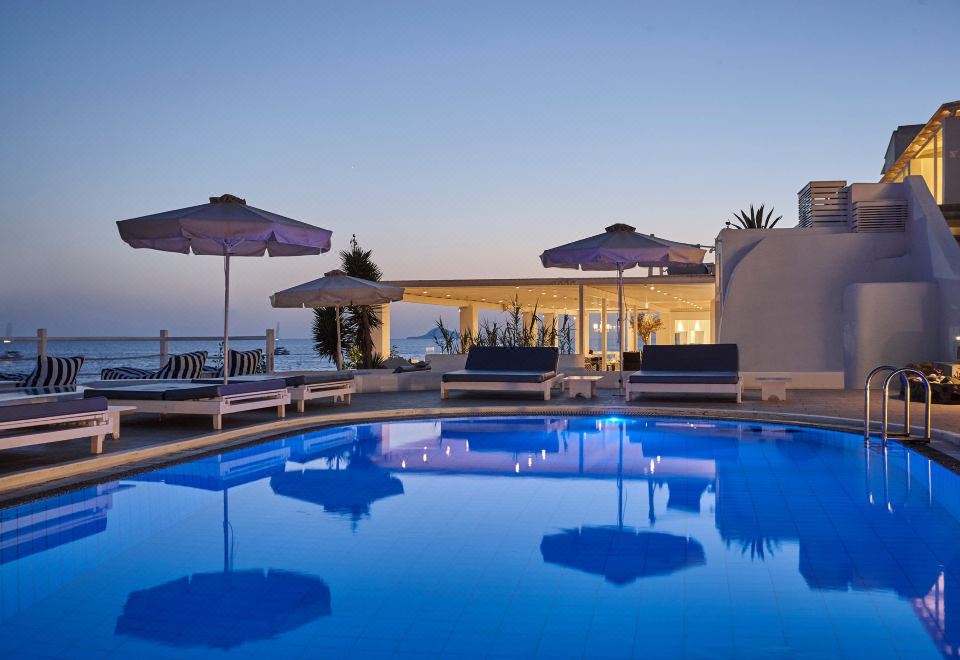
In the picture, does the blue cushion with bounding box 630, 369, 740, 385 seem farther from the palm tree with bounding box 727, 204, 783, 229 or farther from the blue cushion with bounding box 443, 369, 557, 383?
the palm tree with bounding box 727, 204, 783, 229

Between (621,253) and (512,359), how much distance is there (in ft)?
7.59

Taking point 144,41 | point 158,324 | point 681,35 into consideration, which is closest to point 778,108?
point 681,35

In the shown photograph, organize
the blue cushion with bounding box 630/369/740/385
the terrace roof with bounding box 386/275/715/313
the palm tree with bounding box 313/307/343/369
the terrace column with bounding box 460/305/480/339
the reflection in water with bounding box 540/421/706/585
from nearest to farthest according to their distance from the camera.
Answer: the reflection in water with bounding box 540/421/706/585, the blue cushion with bounding box 630/369/740/385, the terrace roof with bounding box 386/275/715/313, the palm tree with bounding box 313/307/343/369, the terrace column with bounding box 460/305/480/339

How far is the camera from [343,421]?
9570 mm

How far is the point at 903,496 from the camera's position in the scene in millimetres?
5793

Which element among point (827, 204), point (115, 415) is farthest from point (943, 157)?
point (115, 415)

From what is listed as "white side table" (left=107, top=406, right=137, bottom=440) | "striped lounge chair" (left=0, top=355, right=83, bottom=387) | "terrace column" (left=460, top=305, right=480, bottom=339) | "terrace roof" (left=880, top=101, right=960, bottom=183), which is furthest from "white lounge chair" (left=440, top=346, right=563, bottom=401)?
"terrace column" (left=460, top=305, right=480, bottom=339)

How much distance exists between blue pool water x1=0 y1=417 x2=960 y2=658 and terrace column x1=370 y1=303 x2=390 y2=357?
12.7 m

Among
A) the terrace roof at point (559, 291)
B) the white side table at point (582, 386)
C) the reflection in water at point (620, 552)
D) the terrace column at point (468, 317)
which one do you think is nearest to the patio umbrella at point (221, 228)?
the white side table at point (582, 386)

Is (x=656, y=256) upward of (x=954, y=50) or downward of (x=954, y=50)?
downward

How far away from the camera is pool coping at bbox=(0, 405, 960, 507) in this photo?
5.70 m

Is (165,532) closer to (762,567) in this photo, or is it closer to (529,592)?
(529,592)

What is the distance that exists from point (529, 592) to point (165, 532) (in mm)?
2359

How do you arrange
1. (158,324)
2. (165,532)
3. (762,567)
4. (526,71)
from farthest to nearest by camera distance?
(158,324) < (526,71) < (165,532) < (762,567)
